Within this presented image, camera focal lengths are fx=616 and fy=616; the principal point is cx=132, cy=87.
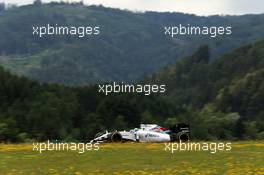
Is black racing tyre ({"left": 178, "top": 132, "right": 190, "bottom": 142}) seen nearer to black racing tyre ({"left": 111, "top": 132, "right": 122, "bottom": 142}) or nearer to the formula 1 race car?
the formula 1 race car

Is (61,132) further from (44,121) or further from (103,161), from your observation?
(103,161)

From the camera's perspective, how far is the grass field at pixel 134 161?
26.3 metres

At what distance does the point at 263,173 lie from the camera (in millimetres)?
24609

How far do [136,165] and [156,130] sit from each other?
1696 cm

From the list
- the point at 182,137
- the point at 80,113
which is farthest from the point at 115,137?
the point at 80,113

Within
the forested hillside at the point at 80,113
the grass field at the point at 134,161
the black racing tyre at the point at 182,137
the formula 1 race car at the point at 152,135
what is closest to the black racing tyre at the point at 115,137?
the formula 1 race car at the point at 152,135

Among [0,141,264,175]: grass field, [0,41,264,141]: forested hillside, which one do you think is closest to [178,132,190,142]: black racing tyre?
[0,141,264,175]: grass field

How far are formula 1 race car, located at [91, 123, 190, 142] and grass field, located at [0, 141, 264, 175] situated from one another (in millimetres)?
5385

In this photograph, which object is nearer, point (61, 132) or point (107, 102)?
point (61, 132)

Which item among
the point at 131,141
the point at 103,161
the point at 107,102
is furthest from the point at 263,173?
the point at 107,102

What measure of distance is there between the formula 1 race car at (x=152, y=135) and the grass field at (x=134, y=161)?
538 centimetres

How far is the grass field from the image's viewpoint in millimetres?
26344

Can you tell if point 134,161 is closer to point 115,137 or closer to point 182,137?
point 182,137

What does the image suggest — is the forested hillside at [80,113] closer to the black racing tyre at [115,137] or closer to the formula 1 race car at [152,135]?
the formula 1 race car at [152,135]
